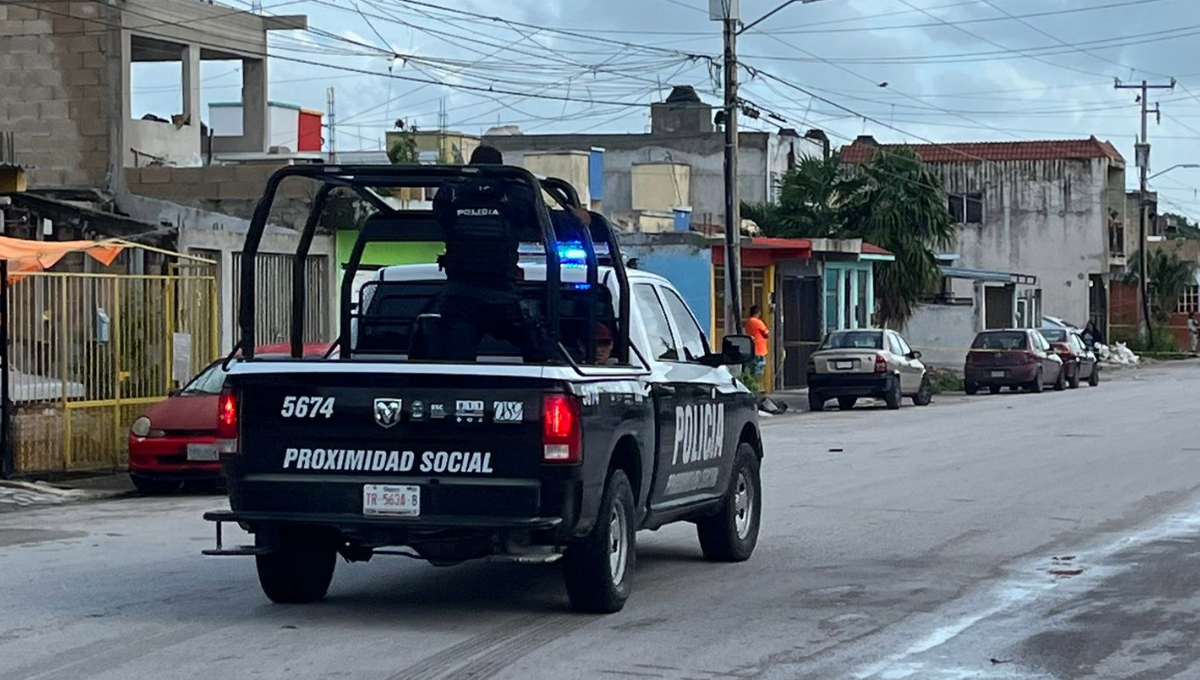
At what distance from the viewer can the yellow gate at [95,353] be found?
19.2 meters

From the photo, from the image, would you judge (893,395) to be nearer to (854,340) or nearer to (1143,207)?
(854,340)

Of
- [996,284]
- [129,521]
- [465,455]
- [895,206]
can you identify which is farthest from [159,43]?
[996,284]

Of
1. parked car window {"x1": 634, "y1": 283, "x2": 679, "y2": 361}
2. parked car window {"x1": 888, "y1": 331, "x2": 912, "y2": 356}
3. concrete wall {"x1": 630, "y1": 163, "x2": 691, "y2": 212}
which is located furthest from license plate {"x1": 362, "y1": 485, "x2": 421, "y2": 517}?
concrete wall {"x1": 630, "y1": 163, "x2": 691, "y2": 212}

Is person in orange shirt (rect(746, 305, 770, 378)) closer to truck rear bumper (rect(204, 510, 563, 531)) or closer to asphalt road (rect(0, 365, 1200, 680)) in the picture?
asphalt road (rect(0, 365, 1200, 680))

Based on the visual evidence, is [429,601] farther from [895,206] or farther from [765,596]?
[895,206]

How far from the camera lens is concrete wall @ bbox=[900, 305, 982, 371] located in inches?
2088

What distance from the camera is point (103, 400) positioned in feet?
66.4

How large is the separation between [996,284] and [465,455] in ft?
167

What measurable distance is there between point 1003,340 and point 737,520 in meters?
29.3

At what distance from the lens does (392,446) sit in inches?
368

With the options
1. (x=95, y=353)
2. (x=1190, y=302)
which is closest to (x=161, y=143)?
(x=95, y=353)

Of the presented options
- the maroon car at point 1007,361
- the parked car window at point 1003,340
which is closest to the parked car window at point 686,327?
the maroon car at point 1007,361

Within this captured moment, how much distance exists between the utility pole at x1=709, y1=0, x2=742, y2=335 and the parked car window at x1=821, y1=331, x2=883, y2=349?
Answer: 2479mm

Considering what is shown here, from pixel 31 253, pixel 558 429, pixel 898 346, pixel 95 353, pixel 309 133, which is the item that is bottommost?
pixel 898 346
